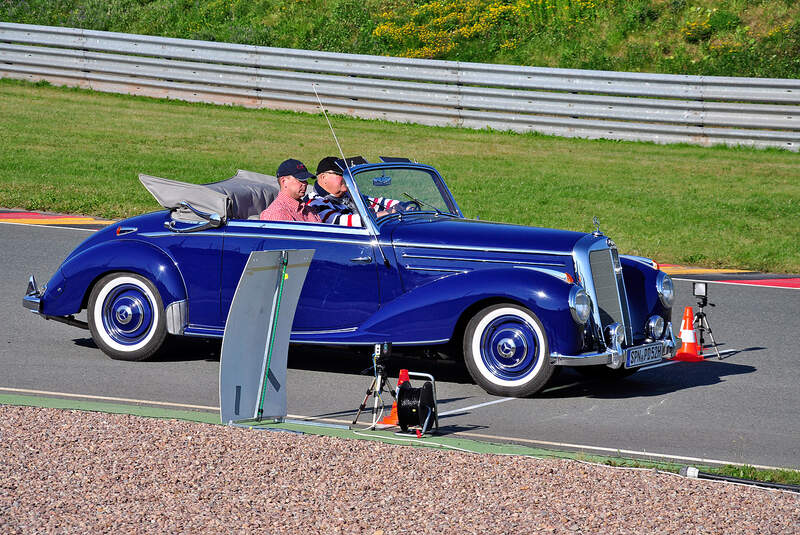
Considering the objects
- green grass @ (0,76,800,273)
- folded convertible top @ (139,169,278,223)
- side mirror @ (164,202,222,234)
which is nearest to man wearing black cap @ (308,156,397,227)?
folded convertible top @ (139,169,278,223)

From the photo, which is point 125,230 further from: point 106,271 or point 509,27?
point 509,27

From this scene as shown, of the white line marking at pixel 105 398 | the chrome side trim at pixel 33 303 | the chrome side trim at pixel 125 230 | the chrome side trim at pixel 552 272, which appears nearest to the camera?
the white line marking at pixel 105 398

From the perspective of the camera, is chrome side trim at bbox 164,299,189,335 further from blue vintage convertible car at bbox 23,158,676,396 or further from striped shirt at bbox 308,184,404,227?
striped shirt at bbox 308,184,404,227

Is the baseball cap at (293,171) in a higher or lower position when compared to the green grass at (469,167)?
lower

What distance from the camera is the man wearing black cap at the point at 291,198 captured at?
27.8 feet

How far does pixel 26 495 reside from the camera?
4.96 metres

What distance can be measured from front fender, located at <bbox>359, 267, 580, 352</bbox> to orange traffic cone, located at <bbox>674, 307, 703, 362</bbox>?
2.04 metres

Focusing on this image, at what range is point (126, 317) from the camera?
8.51 meters

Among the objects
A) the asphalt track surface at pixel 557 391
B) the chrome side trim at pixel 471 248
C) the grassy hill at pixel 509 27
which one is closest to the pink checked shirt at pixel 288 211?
the chrome side trim at pixel 471 248

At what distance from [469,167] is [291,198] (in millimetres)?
9749

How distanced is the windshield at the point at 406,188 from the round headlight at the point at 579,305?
1.76m

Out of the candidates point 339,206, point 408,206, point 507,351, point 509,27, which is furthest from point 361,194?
point 509,27

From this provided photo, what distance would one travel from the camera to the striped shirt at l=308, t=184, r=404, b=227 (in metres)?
8.25

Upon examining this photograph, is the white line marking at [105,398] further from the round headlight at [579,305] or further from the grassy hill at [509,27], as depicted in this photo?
the grassy hill at [509,27]
